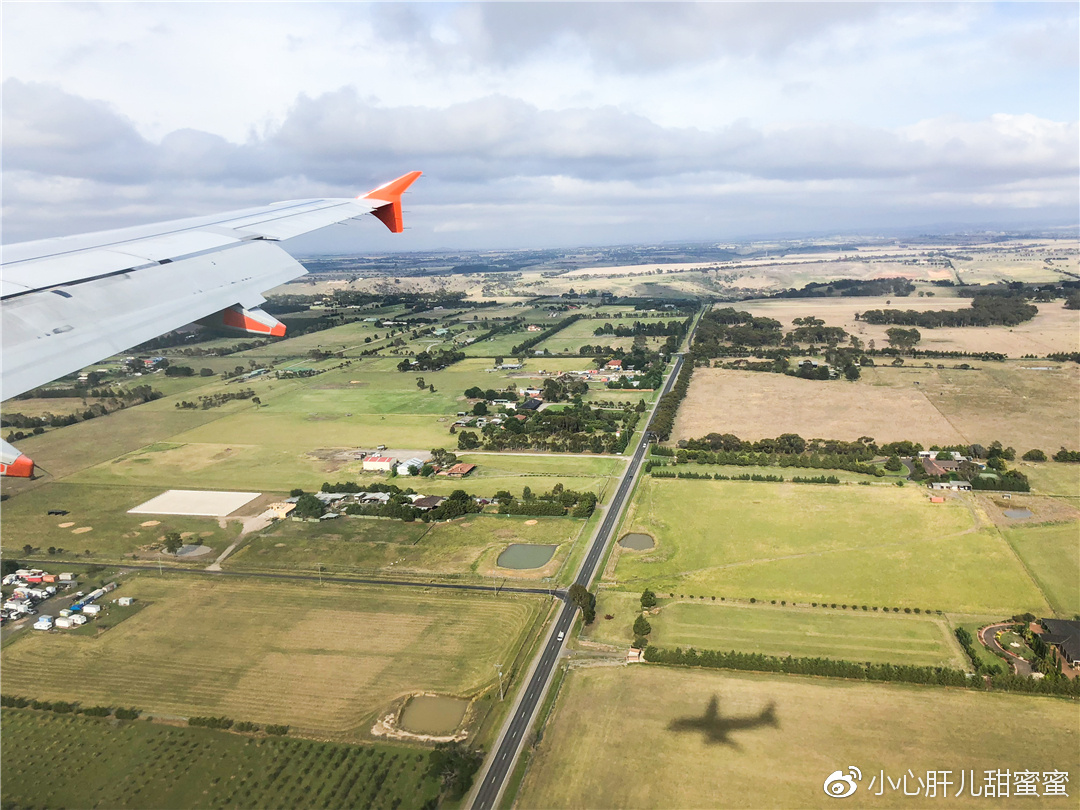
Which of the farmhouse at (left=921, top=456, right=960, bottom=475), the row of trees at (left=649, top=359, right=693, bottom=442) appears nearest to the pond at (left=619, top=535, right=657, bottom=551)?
the row of trees at (left=649, top=359, right=693, bottom=442)

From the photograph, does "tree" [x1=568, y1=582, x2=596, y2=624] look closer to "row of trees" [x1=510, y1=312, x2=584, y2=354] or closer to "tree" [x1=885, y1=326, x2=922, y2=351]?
"row of trees" [x1=510, y1=312, x2=584, y2=354]

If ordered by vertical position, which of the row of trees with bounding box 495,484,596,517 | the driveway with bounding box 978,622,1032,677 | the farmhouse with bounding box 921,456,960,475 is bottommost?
the driveway with bounding box 978,622,1032,677

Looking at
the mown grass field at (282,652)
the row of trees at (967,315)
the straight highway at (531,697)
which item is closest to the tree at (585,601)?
the straight highway at (531,697)

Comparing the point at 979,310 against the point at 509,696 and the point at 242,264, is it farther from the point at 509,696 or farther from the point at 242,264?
the point at 242,264

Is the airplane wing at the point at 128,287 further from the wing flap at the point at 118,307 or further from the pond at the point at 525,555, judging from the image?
the pond at the point at 525,555

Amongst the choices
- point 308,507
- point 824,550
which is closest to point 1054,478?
point 824,550
